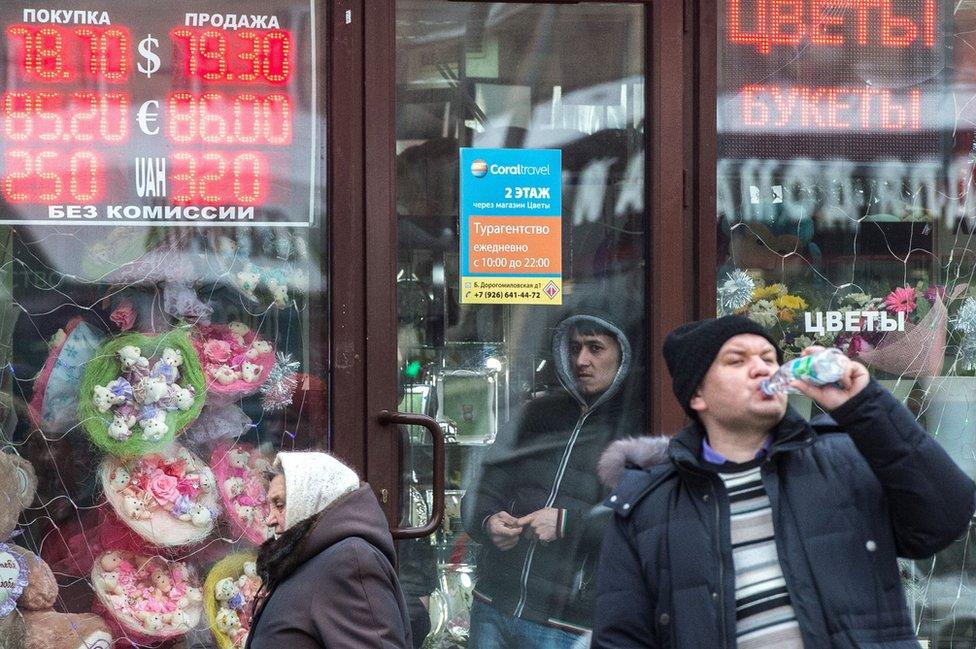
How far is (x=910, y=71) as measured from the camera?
5.43 metres

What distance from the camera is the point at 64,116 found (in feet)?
16.6

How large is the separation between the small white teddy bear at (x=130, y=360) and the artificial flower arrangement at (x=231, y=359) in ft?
0.67

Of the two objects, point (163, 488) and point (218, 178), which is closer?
point (163, 488)

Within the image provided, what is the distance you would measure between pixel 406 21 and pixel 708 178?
134 centimetres

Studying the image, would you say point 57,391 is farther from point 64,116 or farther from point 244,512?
point 64,116

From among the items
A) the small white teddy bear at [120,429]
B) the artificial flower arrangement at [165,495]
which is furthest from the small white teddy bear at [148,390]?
the artificial flower arrangement at [165,495]

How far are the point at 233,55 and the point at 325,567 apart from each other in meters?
2.41

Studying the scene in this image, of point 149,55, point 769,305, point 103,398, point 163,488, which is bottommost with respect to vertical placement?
point 163,488

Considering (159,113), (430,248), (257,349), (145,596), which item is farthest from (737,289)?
(145,596)

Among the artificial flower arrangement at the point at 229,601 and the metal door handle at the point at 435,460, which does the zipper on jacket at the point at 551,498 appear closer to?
the metal door handle at the point at 435,460

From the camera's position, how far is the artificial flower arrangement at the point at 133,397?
4973mm

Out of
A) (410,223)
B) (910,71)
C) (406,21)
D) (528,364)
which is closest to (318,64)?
(406,21)

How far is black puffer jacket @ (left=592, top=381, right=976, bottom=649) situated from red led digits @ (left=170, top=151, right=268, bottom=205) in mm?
2475

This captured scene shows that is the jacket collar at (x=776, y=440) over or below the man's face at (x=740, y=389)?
below
